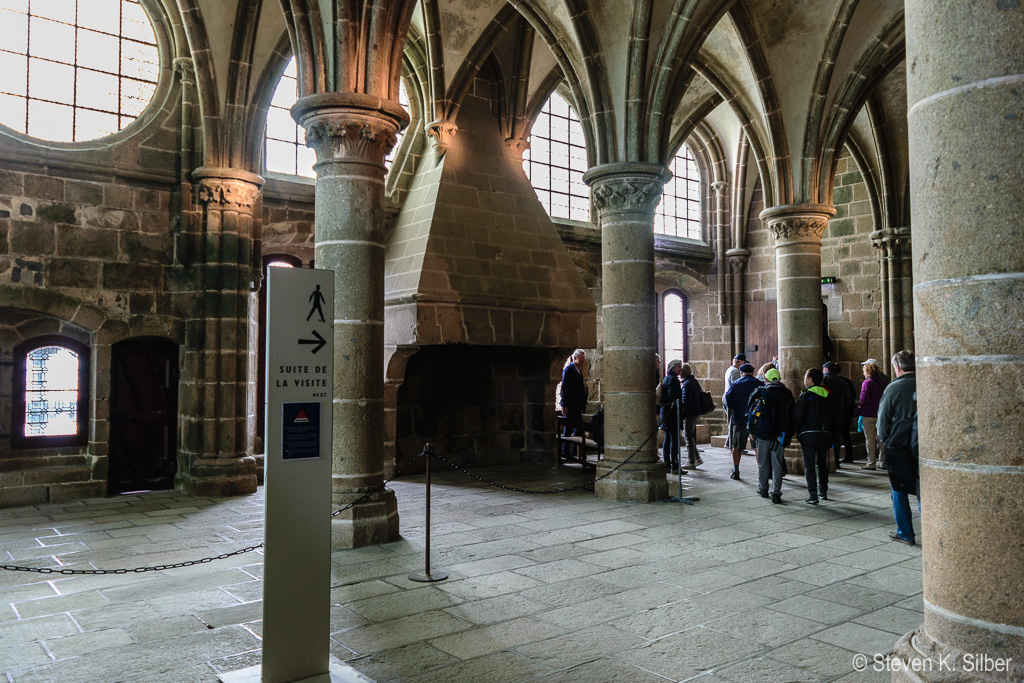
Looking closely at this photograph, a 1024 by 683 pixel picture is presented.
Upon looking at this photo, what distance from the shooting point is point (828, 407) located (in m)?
7.88

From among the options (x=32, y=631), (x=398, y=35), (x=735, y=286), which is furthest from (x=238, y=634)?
(x=735, y=286)

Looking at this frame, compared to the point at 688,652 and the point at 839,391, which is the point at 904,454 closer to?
the point at 688,652

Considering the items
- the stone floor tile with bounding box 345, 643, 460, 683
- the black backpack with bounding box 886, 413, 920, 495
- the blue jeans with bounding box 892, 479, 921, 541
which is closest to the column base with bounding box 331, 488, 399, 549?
the stone floor tile with bounding box 345, 643, 460, 683

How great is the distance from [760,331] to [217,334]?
1043 cm

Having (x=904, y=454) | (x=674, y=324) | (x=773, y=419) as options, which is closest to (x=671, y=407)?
(x=773, y=419)

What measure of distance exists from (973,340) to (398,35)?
200 inches

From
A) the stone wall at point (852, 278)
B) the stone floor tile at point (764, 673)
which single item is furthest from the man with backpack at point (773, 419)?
the stone wall at point (852, 278)

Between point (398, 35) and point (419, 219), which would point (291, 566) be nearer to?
point (398, 35)

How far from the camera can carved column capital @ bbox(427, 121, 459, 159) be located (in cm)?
1032

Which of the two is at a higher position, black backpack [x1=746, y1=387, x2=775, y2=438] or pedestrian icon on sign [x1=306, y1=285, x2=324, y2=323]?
pedestrian icon on sign [x1=306, y1=285, x2=324, y2=323]

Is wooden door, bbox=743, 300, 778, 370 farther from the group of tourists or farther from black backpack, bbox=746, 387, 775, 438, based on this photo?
black backpack, bbox=746, 387, 775, 438

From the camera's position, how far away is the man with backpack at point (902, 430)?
5387mm

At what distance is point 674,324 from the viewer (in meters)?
15.8

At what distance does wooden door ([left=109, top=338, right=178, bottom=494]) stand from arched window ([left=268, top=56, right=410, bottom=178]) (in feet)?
9.69
